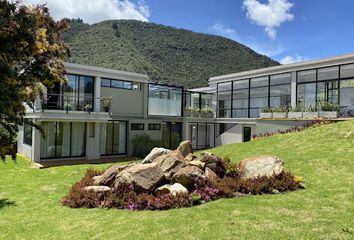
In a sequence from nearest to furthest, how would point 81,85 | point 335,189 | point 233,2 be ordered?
point 335,189 < point 81,85 < point 233,2

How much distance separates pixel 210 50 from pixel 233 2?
48.8 meters

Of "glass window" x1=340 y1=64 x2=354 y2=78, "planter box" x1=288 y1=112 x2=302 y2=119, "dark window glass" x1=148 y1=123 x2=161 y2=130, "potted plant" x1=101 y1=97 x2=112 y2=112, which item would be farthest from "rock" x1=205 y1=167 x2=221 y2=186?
"glass window" x1=340 y1=64 x2=354 y2=78

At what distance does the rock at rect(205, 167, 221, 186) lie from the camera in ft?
35.5

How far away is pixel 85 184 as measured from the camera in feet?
39.6

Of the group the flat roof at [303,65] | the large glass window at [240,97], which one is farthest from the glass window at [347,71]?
the large glass window at [240,97]

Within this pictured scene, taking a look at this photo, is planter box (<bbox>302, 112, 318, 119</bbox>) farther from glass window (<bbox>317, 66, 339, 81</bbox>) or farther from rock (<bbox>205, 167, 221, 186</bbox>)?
rock (<bbox>205, 167, 221, 186</bbox>)

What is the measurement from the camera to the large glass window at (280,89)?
3066cm

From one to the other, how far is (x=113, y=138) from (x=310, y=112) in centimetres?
1453

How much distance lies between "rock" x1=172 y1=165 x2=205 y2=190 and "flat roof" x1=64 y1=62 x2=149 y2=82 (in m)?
14.7

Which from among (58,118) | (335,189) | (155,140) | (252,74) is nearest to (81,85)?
(58,118)

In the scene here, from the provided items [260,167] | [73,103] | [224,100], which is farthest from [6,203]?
[224,100]

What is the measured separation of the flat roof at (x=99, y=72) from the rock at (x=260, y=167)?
49.6 feet

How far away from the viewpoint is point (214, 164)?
12078mm

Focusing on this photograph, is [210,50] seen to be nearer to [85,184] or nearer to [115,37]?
[115,37]
